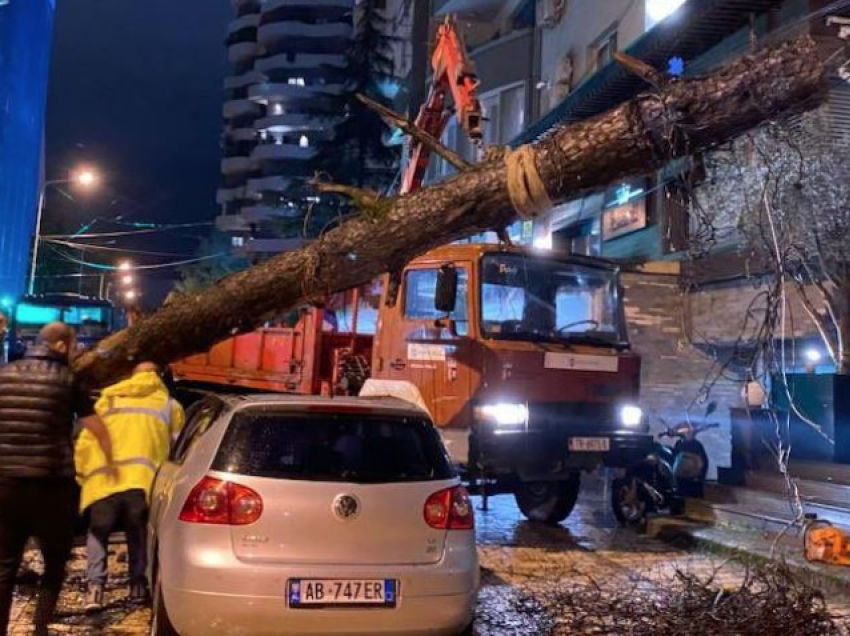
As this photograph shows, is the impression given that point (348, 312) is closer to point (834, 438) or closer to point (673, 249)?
point (834, 438)

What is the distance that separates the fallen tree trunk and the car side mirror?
1.39m

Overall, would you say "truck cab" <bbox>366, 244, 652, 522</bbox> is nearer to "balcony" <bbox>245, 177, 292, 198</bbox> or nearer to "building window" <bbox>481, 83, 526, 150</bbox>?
"building window" <bbox>481, 83, 526, 150</bbox>

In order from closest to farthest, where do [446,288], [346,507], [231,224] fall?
1. [346,507]
2. [446,288]
3. [231,224]

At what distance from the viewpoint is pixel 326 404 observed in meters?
4.89

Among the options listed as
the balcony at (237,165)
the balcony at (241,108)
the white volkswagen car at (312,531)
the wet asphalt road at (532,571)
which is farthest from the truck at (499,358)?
the balcony at (241,108)

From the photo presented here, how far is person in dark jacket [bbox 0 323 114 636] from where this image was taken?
186 inches

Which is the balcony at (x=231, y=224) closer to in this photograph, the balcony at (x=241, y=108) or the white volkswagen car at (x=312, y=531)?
the balcony at (x=241, y=108)

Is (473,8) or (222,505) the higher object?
(473,8)

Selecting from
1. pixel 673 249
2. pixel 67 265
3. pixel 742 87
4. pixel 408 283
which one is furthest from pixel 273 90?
pixel 742 87

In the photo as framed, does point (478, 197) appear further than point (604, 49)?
No

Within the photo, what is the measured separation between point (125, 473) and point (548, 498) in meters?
5.56

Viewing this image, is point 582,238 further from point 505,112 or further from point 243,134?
point 243,134

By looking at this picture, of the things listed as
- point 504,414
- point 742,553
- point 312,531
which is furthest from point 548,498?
point 312,531

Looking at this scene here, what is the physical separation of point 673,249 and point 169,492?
10973 mm
